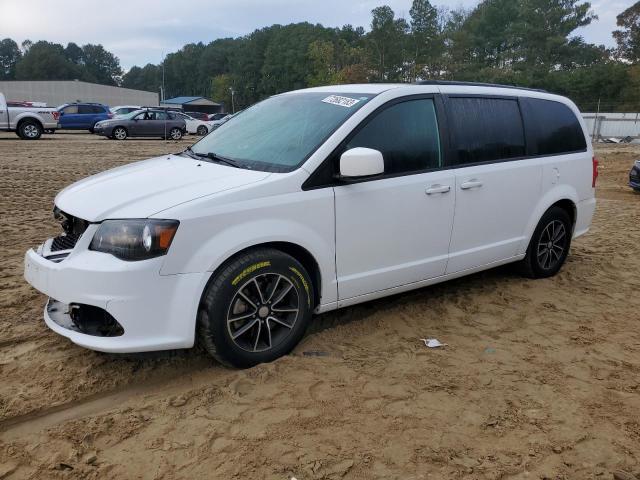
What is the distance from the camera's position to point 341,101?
4027 millimetres

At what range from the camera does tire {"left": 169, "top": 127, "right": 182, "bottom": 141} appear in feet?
86.7

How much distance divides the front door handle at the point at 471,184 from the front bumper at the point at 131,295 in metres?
2.22

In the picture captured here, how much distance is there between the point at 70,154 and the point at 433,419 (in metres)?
15.5

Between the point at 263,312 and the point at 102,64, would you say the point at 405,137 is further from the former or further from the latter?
the point at 102,64

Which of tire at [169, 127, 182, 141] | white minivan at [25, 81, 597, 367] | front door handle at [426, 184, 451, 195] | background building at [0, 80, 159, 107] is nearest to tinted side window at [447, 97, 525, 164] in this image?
white minivan at [25, 81, 597, 367]

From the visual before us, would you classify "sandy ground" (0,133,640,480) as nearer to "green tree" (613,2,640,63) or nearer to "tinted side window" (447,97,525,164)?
"tinted side window" (447,97,525,164)

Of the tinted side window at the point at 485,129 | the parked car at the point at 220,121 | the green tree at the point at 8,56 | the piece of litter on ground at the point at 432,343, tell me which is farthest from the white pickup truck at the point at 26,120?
the green tree at the point at 8,56

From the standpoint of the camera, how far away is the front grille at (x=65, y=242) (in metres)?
3.38

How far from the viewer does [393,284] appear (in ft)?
13.3

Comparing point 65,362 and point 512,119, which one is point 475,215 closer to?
point 512,119

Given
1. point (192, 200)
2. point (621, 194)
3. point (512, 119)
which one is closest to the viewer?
point (192, 200)

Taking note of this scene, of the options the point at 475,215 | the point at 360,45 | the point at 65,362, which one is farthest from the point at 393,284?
the point at 360,45

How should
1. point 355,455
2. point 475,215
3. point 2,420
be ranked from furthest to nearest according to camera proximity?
point 475,215
point 2,420
point 355,455

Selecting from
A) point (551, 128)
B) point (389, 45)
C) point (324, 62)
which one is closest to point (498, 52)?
point (389, 45)
